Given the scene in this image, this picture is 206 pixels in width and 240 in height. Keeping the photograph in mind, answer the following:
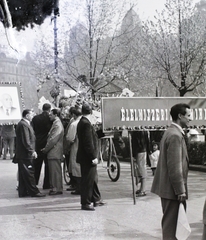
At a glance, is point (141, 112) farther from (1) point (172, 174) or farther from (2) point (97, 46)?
(2) point (97, 46)

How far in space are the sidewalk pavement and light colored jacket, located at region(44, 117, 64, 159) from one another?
2.68 ft

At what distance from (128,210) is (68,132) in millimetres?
2484

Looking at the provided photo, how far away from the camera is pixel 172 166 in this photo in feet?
17.0

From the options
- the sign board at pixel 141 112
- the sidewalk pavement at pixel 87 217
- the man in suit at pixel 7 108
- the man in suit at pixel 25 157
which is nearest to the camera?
the sidewalk pavement at pixel 87 217

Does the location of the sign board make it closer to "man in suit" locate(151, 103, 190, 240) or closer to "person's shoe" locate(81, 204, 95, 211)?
"person's shoe" locate(81, 204, 95, 211)

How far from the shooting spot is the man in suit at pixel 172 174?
17.0 feet

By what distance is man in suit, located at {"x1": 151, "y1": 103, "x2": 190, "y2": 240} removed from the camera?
5.17m

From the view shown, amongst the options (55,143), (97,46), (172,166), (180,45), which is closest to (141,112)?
(55,143)

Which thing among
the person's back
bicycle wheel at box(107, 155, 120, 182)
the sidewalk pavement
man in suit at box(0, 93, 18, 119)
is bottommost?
the sidewalk pavement

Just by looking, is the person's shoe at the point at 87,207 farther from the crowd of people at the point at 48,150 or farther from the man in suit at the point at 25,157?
the man in suit at the point at 25,157

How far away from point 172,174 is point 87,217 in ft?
8.71

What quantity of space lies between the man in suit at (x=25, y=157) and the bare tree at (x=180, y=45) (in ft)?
38.1

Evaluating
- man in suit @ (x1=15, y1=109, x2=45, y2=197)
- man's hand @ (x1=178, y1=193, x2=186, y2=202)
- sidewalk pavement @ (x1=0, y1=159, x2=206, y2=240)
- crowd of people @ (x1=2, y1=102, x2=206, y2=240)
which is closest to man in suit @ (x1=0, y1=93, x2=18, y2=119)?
crowd of people @ (x1=2, y1=102, x2=206, y2=240)

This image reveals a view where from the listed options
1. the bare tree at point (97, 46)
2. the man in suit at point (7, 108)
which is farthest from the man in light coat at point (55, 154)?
the bare tree at point (97, 46)
